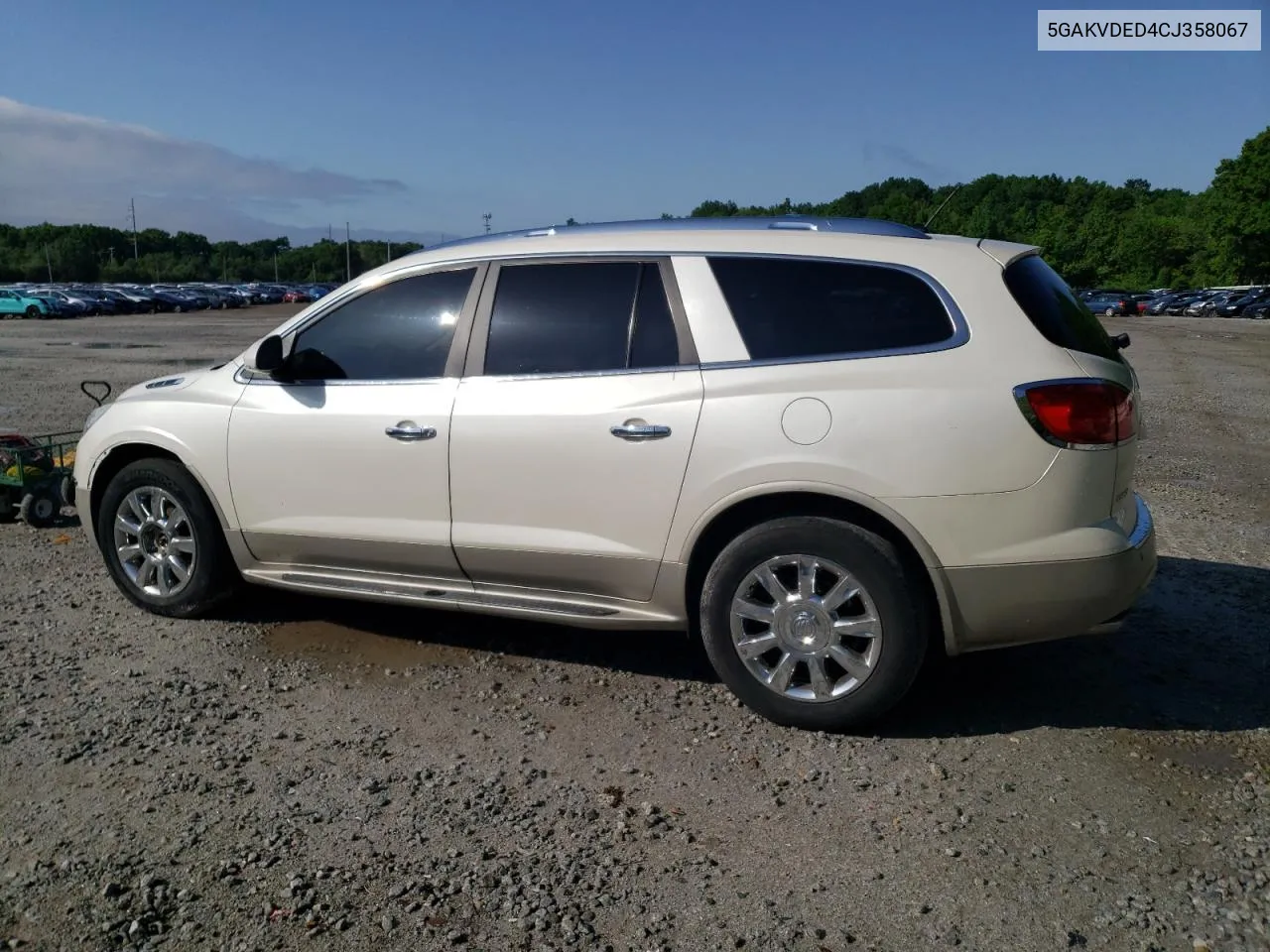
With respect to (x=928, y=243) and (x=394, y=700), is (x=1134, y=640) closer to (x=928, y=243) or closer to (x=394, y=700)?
(x=928, y=243)

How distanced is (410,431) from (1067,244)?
11048cm

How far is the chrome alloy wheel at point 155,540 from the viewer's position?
5.43 m

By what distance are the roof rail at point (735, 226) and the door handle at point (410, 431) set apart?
942 mm

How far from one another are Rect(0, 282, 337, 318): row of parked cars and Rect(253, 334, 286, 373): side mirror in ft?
117

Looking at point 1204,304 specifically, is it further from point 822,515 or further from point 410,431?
point 410,431

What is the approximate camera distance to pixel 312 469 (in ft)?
16.4

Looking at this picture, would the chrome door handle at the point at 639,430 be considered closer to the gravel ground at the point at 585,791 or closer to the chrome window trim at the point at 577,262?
the chrome window trim at the point at 577,262

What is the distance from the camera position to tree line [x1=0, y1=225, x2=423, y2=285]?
386 ft

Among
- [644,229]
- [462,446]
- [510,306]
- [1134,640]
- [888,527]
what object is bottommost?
[1134,640]

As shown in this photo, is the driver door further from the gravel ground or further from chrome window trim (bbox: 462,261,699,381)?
the gravel ground

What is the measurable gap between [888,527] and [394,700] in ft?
7.05

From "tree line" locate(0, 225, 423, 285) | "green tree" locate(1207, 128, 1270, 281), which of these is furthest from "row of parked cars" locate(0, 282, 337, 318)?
"green tree" locate(1207, 128, 1270, 281)

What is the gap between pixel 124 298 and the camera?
62.5m

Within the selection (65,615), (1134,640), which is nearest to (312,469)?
(65,615)
